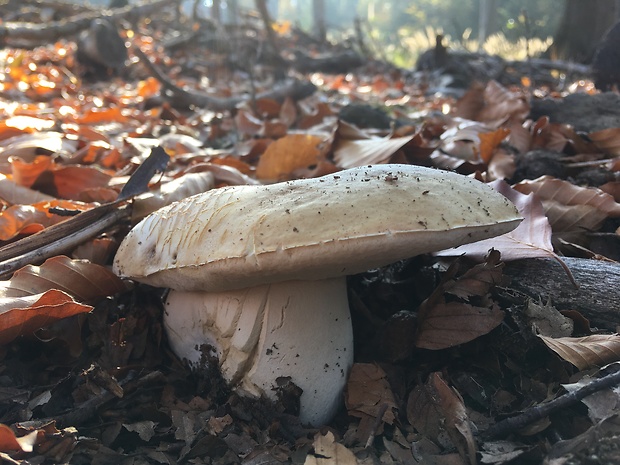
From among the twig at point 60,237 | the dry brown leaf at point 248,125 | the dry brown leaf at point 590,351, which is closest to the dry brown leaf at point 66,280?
the twig at point 60,237

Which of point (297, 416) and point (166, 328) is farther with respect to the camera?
point (166, 328)

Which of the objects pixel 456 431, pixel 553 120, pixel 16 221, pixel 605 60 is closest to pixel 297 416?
pixel 456 431

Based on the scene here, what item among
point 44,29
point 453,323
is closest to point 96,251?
point 453,323

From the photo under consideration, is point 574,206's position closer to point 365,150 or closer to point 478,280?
point 478,280

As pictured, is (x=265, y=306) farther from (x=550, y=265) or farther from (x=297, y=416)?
(x=550, y=265)

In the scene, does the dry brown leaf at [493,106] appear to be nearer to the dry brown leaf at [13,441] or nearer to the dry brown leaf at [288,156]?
the dry brown leaf at [288,156]

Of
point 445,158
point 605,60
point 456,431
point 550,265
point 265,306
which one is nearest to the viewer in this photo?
point 456,431

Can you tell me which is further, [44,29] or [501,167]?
[44,29]

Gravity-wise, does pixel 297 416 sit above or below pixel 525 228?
below
